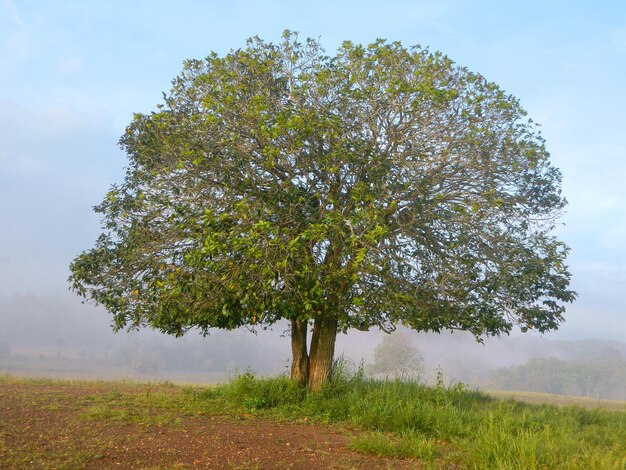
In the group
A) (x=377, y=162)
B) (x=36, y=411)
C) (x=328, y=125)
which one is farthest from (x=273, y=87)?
(x=36, y=411)

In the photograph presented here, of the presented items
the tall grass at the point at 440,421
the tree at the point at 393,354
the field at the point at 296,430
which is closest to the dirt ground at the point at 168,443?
the field at the point at 296,430

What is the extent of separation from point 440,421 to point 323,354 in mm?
5212

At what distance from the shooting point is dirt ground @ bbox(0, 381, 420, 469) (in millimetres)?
10000

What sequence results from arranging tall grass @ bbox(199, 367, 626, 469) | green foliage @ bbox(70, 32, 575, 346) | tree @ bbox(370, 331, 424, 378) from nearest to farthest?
tall grass @ bbox(199, 367, 626, 469) < green foliage @ bbox(70, 32, 575, 346) < tree @ bbox(370, 331, 424, 378)

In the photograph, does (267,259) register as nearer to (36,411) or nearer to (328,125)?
(328,125)

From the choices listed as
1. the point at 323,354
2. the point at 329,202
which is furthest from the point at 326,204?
the point at 323,354

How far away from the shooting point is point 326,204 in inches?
613

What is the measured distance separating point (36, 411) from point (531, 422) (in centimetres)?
1196

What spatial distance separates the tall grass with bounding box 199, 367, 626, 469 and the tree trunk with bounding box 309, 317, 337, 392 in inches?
16.7

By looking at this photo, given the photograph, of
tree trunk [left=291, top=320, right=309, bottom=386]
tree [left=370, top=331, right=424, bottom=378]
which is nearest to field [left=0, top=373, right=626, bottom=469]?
tree trunk [left=291, top=320, right=309, bottom=386]

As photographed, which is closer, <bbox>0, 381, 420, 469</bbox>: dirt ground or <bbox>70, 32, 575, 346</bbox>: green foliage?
<bbox>0, 381, 420, 469</bbox>: dirt ground

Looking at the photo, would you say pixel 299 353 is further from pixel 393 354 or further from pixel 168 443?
pixel 393 354

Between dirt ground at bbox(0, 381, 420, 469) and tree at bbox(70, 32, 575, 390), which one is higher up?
tree at bbox(70, 32, 575, 390)

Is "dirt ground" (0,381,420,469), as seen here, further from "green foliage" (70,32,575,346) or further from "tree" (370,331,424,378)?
"tree" (370,331,424,378)
